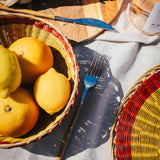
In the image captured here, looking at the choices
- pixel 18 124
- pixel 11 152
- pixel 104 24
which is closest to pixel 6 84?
pixel 18 124

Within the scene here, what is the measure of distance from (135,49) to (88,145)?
247mm

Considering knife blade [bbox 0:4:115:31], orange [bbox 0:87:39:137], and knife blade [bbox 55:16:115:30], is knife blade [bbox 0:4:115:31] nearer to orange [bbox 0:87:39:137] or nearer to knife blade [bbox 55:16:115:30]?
knife blade [bbox 55:16:115:30]

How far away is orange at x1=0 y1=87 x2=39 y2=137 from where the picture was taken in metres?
0.30

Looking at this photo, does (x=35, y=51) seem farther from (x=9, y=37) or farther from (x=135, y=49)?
(x=135, y=49)

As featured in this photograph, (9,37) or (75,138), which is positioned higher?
(9,37)

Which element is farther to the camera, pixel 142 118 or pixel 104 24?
pixel 104 24

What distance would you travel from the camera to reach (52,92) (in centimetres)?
31

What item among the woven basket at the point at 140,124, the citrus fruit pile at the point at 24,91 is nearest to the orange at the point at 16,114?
the citrus fruit pile at the point at 24,91

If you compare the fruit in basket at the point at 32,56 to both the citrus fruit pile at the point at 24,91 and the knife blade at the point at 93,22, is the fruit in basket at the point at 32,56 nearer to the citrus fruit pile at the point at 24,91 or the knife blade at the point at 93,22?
the citrus fruit pile at the point at 24,91

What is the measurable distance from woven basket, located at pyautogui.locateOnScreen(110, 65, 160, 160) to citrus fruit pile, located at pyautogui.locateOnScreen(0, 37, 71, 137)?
0.11m

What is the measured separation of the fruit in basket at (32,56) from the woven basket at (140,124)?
0.54 feet

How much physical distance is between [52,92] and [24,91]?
0.20ft

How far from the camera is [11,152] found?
38cm

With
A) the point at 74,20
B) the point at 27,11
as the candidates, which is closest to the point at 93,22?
the point at 74,20
